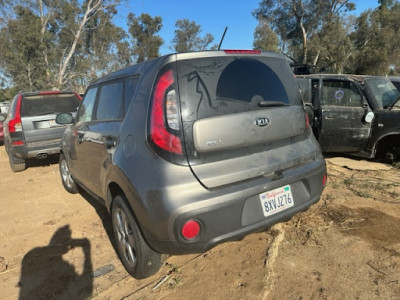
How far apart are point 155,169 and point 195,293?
3.48 feet

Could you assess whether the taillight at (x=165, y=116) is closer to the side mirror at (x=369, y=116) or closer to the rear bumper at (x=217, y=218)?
the rear bumper at (x=217, y=218)

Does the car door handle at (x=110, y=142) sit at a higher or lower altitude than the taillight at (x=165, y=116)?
lower

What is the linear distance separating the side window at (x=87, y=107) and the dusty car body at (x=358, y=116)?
3367 mm

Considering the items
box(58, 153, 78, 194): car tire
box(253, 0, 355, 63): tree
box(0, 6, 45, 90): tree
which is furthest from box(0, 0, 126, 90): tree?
box(58, 153, 78, 194): car tire

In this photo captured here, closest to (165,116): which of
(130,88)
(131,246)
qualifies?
(130,88)

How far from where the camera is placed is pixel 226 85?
225 cm

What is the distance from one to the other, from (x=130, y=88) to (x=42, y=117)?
448 cm

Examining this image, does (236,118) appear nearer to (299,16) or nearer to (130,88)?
(130,88)

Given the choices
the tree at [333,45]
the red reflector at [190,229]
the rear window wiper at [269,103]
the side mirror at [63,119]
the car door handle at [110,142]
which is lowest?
the red reflector at [190,229]

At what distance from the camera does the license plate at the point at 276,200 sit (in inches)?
89.2

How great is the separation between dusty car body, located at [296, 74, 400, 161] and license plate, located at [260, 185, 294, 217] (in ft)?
9.78

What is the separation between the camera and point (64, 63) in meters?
24.7

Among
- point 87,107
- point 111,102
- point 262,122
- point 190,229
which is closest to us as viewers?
point 190,229

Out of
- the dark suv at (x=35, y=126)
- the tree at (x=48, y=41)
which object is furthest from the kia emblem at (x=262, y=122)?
the tree at (x=48, y=41)
